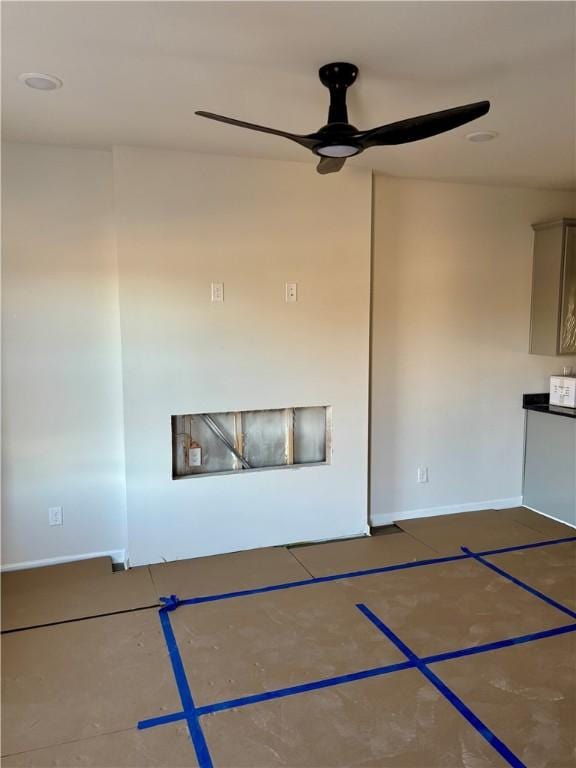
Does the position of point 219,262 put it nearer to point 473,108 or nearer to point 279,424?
point 279,424

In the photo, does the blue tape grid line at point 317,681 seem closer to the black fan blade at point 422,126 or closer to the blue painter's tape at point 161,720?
the blue painter's tape at point 161,720

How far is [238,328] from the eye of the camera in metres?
3.49

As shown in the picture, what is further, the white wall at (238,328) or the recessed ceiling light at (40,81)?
the white wall at (238,328)

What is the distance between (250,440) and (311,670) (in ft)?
5.25

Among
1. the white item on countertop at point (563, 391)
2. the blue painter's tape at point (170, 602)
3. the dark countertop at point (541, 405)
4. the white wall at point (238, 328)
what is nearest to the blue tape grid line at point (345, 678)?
the blue painter's tape at point (170, 602)

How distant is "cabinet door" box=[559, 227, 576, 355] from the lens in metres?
4.14

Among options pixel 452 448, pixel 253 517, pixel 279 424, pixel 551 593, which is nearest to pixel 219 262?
pixel 279 424

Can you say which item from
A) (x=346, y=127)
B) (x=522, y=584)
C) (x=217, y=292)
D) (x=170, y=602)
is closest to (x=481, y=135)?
(x=346, y=127)

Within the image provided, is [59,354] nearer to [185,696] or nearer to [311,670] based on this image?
[185,696]

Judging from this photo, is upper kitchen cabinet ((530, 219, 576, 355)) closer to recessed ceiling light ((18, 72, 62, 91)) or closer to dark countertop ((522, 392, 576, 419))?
dark countertop ((522, 392, 576, 419))

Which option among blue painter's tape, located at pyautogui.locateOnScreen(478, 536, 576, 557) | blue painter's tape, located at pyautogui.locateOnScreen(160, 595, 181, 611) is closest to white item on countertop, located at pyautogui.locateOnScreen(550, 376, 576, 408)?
blue painter's tape, located at pyautogui.locateOnScreen(478, 536, 576, 557)

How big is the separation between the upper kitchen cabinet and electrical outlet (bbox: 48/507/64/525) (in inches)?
142

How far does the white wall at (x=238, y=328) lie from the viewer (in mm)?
3291

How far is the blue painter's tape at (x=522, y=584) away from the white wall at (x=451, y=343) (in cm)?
73
